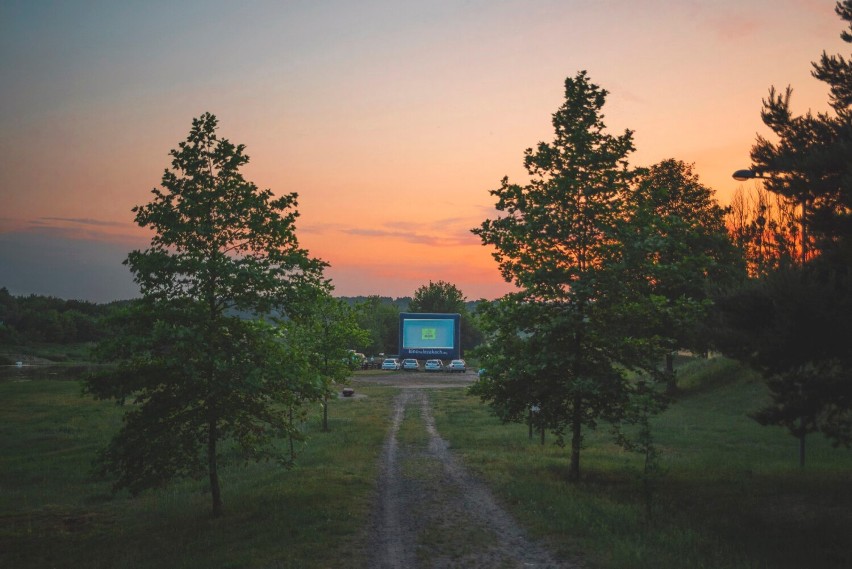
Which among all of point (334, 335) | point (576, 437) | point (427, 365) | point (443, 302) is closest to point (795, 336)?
point (576, 437)

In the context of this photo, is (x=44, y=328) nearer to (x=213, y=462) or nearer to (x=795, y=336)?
(x=213, y=462)

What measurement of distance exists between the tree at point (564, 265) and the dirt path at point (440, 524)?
3.24 m

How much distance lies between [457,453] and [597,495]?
8.14 m

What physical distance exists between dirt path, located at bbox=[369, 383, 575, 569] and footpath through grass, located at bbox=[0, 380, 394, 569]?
59cm

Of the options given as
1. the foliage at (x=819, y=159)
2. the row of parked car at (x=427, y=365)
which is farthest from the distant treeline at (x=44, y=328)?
the foliage at (x=819, y=159)

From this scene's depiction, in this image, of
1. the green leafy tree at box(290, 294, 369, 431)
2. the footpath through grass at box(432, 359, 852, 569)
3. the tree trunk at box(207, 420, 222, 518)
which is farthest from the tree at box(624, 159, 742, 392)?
the green leafy tree at box(290, 294, 369, 431)

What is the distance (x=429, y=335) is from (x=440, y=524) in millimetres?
73774

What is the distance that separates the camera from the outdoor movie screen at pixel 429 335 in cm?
8706

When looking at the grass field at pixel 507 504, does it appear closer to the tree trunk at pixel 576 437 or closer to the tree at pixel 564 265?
the tree trunk at pixel 576 437

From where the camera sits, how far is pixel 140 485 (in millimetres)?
14664

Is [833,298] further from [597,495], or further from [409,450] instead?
[409,450]

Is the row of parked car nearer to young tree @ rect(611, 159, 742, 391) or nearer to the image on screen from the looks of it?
the image on screen

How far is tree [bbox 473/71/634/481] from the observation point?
17.5 metres

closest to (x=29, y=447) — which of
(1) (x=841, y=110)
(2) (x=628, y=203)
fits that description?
(2) (x=628, y=203)
